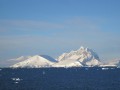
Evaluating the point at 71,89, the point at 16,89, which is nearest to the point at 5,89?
the point at 16,89

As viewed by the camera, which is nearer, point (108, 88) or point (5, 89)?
point (5, 89)

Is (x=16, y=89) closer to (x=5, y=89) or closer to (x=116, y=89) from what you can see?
(x=5, y=89)

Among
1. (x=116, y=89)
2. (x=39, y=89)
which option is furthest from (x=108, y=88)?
(x=39, y=89)

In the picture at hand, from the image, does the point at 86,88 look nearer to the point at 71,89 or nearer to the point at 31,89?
the point at 71,89

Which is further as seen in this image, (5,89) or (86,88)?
(86,88)

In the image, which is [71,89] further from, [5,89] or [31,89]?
[5,89]

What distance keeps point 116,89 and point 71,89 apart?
1498 cm

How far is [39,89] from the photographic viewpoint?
121m

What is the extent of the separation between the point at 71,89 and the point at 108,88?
13.1 meters

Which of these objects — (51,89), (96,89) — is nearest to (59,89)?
(51,89)

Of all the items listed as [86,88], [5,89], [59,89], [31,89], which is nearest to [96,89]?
[86,88]

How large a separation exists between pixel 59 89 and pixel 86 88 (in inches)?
408

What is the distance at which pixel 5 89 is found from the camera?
119 meters

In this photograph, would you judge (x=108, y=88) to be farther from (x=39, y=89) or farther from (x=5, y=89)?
(x=5, y=89)
